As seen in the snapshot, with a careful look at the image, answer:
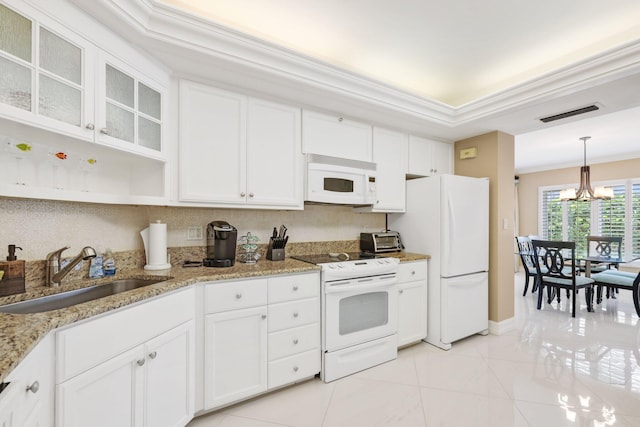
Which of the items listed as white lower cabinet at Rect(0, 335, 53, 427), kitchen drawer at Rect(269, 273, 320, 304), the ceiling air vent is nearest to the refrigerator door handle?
the ceiling air vent

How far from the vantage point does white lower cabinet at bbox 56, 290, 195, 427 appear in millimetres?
1128

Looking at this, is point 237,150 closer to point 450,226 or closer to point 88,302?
point 88,302

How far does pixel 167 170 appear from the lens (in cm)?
197

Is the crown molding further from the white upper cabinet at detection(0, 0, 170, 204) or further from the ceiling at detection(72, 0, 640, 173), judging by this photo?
the white upper cabinet at detection(0, 0, 170, 204)

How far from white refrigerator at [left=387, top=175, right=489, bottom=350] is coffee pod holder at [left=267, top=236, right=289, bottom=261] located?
57.5 inches

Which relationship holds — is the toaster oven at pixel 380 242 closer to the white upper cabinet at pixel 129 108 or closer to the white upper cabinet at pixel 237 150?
the white upper cabinet at pixel 237 150

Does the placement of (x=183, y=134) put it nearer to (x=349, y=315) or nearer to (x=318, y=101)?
(x=318, y=101)

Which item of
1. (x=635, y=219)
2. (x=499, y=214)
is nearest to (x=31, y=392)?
(x=499, y=214)

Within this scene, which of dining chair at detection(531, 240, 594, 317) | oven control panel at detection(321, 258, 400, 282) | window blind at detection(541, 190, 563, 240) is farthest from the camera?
window blind at detection(541, 190, 563, 240)

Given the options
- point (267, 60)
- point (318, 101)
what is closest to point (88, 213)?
point (267, 60)

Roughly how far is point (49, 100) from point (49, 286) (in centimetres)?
96

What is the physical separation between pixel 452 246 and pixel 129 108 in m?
2.86

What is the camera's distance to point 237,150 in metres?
2.21

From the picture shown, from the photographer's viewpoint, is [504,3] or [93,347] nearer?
[93,347]
